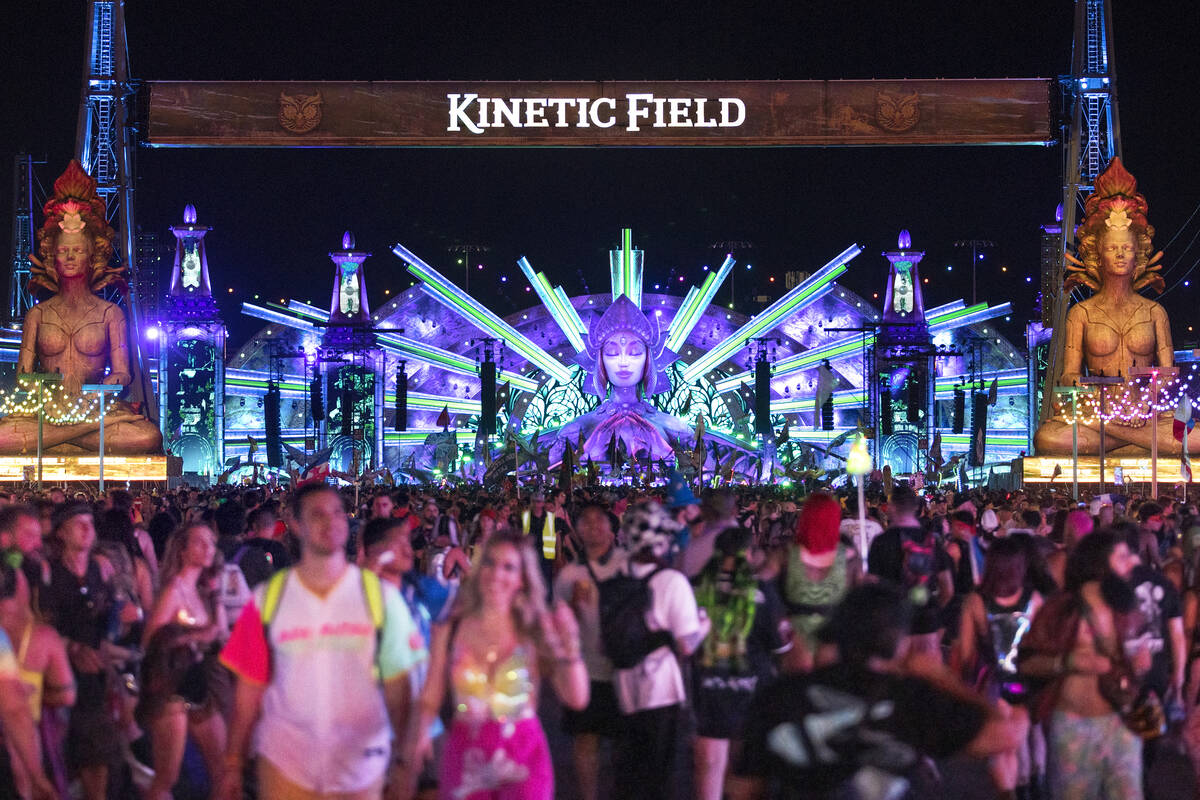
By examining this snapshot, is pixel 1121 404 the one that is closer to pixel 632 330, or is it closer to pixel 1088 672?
pixel 632 330

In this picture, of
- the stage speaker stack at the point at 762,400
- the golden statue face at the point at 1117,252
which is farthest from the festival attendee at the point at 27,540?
the stage speaker stack at the point at 762,400

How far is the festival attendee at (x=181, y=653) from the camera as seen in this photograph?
6.61m

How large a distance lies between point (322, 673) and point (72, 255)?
96.7ft

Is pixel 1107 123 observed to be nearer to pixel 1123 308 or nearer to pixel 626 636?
pixel 1123 308

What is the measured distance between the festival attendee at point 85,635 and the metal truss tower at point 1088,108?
24.9m

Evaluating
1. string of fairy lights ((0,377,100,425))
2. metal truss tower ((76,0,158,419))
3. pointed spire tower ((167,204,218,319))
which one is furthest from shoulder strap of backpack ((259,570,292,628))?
pointed spire tower ((167,204,218,319))

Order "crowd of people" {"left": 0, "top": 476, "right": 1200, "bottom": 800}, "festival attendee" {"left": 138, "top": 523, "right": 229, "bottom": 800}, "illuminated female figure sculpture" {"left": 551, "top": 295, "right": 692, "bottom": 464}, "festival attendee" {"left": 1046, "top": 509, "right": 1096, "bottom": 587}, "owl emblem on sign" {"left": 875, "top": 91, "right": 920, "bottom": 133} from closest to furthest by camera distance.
Answer: 1. "crowd of people" {"left": 0, "top": 476, "right": 1200, "bottom": 800}
2. "festival attendee" {"left": 138, "top": 523, "right": 229, "bottom": 800}
3. "festival attendee" {"left": 1046, "top": 509, "right": 1096, "bottom": 587}
4. "owl emblem on sign" {"left": 875, "top": 91, "right": 920, "bottom": 133}
5. "illuminated female figure sculpture" {"left": 551, "top": 295, "right": 692, "bottom": 464}

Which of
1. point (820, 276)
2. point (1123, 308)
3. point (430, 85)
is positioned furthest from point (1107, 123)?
point (820, 276)

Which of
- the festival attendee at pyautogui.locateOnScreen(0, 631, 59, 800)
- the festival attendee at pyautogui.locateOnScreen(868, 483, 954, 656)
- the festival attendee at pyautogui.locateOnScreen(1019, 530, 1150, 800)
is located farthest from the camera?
the festival attendee at pyautogui.locateOnScreen(868, 483, 954, 656)

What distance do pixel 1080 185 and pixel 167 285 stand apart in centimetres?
3301

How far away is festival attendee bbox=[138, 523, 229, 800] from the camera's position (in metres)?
6.61

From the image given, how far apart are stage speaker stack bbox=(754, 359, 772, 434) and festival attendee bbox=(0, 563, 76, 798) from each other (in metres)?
35.7

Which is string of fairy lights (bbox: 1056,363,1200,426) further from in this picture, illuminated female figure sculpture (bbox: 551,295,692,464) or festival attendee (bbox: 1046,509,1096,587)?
festival attendee (bbox: 1046,509,1096,587)

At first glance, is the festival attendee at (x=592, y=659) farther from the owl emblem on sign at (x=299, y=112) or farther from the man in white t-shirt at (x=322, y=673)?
the owl emblem on sign at (x=299, y=112)
